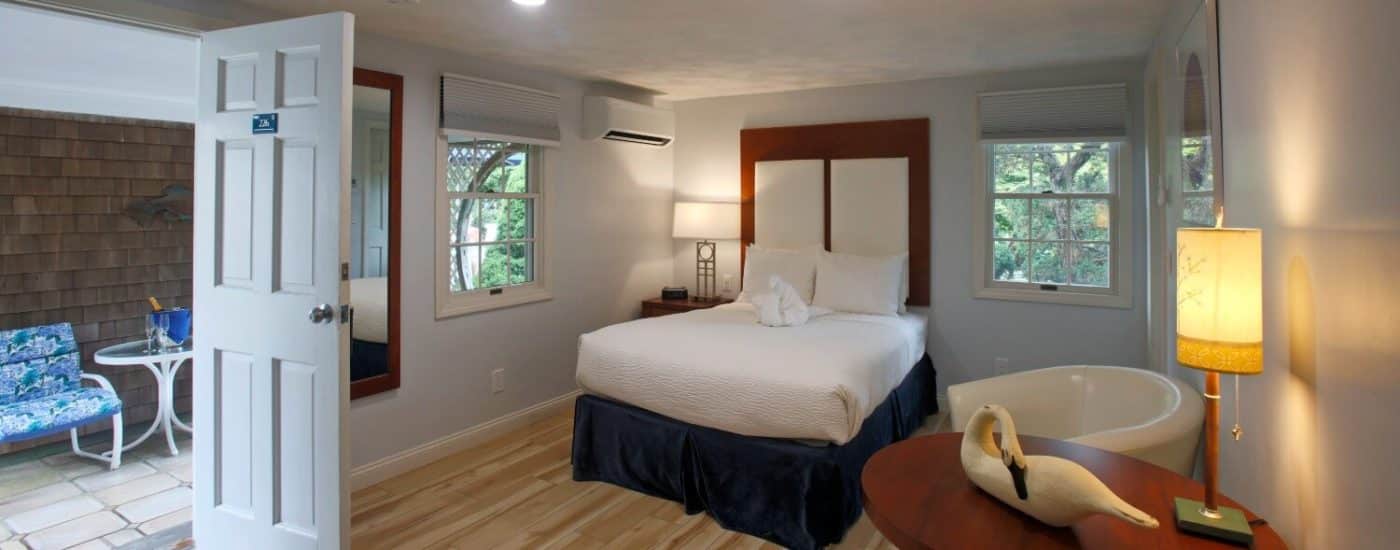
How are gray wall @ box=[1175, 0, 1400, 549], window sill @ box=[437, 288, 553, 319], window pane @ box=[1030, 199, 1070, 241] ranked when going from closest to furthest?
gray wall @ box=[1175, 0, 1400, 549] < window sill @ box=[437, 288, 553, 319] < window pane @ box=[1030, 199, 1070, 241]

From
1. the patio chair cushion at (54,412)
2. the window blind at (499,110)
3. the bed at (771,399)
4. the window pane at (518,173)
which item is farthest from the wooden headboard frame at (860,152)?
the patio chair cushion at (54,412)

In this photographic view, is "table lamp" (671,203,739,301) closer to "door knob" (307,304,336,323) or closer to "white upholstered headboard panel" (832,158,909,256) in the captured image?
"white upholstered headboard panel" (832,158,909,256)

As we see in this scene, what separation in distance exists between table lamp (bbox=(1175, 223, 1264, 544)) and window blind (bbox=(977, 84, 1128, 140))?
306cm

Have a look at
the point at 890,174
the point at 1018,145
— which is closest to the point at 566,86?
the point at 890,174

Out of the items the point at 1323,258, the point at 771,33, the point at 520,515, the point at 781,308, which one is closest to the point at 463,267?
the point at 520,515

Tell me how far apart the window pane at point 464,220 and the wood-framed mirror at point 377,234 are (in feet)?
1.36

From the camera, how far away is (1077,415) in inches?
107

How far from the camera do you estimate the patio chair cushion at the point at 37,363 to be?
3643mm

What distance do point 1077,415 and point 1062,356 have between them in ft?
5.62

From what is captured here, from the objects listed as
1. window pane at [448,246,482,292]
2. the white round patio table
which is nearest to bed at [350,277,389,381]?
window pane at [448,246,482,292]

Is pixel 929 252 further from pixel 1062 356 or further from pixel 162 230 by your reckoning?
pixel 162 230

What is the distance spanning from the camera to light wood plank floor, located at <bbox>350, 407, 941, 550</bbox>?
283cm

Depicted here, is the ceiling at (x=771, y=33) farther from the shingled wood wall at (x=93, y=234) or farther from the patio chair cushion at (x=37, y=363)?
the patio chair cushion at (x=37, y=363)

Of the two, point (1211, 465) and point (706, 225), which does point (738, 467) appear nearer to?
point (1211, 465)
